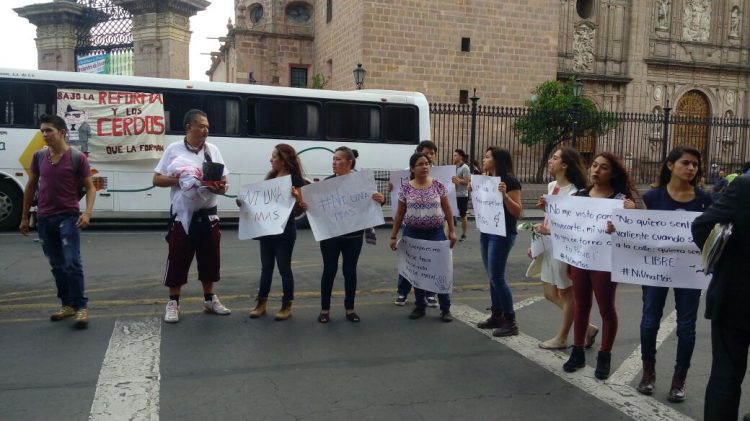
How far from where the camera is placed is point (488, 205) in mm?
6016

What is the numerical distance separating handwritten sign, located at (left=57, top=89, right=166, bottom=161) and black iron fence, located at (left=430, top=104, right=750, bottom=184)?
12.3m

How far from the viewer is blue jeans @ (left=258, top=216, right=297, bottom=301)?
6.25 metres

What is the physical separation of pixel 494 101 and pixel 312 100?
14.5 metres

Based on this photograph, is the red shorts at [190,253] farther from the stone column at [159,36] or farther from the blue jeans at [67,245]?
the stone column at [159,36]

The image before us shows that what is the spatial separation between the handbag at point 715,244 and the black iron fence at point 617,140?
20292mm

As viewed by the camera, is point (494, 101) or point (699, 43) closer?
point (494, 101)

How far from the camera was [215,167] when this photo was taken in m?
5.84

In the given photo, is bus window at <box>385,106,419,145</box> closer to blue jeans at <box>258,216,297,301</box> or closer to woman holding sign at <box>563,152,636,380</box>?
blue jeans at <box>258,216,297,301</box>

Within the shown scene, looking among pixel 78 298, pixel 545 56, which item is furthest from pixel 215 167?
pixel 545 56

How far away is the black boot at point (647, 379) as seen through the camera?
4.55 m

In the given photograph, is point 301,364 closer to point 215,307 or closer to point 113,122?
point 215,307

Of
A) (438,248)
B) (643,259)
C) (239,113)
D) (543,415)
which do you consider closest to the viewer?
(543,415)

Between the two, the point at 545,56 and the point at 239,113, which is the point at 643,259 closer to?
the point at 239,113

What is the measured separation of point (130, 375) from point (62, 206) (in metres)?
2.06
